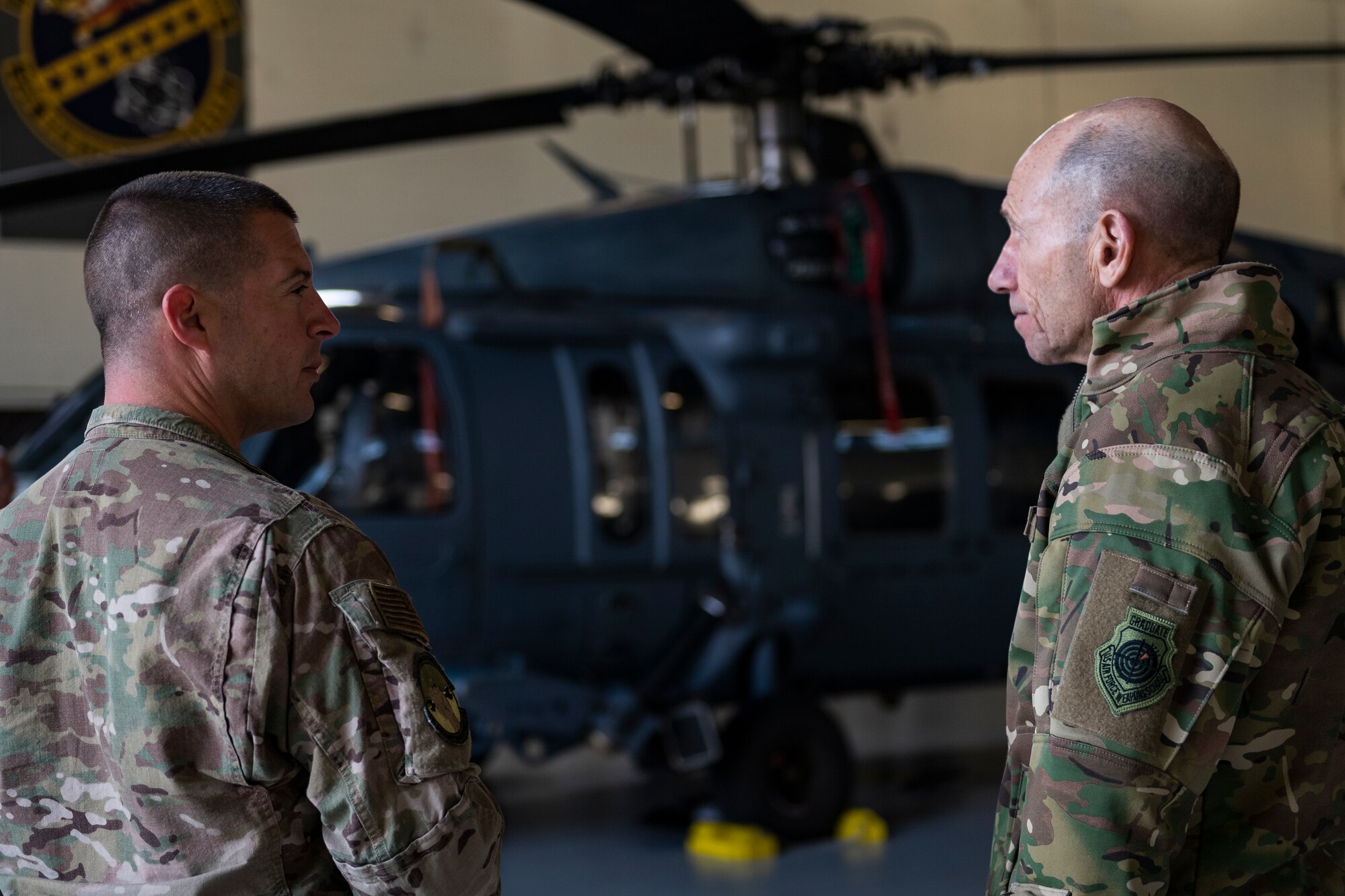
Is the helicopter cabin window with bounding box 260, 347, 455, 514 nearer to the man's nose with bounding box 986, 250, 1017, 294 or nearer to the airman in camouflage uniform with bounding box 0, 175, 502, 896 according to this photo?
the airman in camouflage uniform with bounding box 0, 175, 502, 896

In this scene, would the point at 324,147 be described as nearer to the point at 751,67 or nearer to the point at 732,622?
the point at 751,67

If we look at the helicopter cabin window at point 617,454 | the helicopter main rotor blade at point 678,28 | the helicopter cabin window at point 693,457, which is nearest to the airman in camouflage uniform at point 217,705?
the helicopter main rotor blade at point 678,28

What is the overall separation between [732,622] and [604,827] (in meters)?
1.14

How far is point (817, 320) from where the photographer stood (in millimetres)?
4805

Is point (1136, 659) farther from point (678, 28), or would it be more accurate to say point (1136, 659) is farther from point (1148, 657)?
point (678, 28)

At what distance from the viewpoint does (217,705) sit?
1235 mm

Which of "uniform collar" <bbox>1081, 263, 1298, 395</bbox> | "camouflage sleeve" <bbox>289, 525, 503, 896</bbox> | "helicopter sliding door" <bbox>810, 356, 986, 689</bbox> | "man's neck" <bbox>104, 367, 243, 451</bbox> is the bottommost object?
"helicopter sliding door" <bbox>810, 356, 986, 689</bbox>

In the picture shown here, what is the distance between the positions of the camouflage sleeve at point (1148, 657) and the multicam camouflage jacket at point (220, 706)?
562 millimetres

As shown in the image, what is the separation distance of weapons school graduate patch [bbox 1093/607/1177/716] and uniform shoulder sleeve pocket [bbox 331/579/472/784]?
60 cm

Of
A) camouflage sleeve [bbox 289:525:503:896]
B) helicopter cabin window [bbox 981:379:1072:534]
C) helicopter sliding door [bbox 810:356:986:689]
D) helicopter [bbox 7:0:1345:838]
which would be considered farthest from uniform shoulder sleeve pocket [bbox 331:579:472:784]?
helicopter cabin window [bbox 981:379:1072:534]

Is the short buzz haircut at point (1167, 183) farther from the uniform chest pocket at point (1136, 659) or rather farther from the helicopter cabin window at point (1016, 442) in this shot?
the helicopter cabin window at point (1016, 442)

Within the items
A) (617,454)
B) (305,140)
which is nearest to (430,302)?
(305,140)

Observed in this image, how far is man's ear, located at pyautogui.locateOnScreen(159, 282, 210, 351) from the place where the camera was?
1377 mm

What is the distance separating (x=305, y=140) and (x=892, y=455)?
8.11ft
